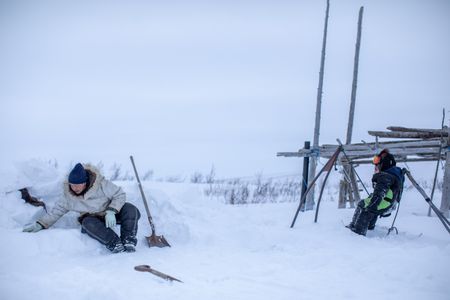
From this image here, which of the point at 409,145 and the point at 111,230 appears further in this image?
the point at 409,145

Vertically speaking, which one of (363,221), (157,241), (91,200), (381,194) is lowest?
(157,241)

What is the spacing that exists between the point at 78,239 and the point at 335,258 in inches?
135

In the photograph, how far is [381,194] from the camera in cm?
586

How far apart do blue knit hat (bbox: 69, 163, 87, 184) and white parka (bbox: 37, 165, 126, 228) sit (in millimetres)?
197

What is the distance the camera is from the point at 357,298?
11.6 ft

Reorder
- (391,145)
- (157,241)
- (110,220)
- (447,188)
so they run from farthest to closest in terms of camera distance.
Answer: (391,145) < (447,188) < (157,241) < (110,220)

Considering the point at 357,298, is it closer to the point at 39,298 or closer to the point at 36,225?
the point at 39,298

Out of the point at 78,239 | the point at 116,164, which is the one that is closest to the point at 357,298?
the point at 78,239

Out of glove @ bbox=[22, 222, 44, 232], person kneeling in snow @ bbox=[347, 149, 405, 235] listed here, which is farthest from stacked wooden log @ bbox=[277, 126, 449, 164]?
glove @ bbox=[22, 222, 44, 232]

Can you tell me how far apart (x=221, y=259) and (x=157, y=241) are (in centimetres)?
109

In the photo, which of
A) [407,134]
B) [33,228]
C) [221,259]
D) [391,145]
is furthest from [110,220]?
[407,134]

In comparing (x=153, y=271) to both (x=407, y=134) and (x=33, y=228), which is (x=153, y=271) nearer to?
(x=33, y=228)

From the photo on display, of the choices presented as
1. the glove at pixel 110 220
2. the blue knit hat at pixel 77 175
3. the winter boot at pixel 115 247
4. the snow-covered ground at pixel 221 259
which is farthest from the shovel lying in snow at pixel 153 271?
the blue knit hat at pixel 77 175

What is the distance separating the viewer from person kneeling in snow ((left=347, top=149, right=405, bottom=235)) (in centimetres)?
587
